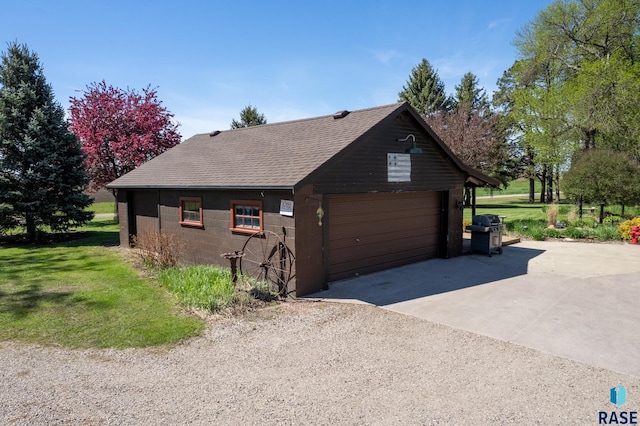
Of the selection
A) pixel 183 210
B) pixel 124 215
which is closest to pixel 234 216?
pixel 183 210

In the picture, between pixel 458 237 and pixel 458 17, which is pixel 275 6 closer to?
pixel 458 17

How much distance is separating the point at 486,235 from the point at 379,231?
410 cm

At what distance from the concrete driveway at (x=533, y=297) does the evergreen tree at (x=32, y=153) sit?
12.5m

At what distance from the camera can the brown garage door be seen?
891cm

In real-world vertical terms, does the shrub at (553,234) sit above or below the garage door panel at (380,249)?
below

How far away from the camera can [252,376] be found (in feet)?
15.2

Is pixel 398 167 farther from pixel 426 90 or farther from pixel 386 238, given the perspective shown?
pixel 426 90

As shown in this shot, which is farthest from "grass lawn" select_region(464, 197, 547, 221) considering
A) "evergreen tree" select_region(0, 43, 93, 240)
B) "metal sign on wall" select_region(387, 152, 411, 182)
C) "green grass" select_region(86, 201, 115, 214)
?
"green grass" select_region(86, 201, 115, 214)

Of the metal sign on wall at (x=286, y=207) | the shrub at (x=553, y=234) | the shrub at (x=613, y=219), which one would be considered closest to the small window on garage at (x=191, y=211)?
the metal sign on wall at (x=286, y=207)

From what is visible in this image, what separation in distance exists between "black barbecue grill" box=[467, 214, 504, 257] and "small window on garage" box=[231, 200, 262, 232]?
23.4ft

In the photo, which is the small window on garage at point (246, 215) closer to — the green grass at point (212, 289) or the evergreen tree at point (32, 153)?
the green grass at point (212, 289)

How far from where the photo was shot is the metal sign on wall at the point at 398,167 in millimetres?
9766

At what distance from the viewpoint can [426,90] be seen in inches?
1521

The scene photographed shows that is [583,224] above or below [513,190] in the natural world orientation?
below
